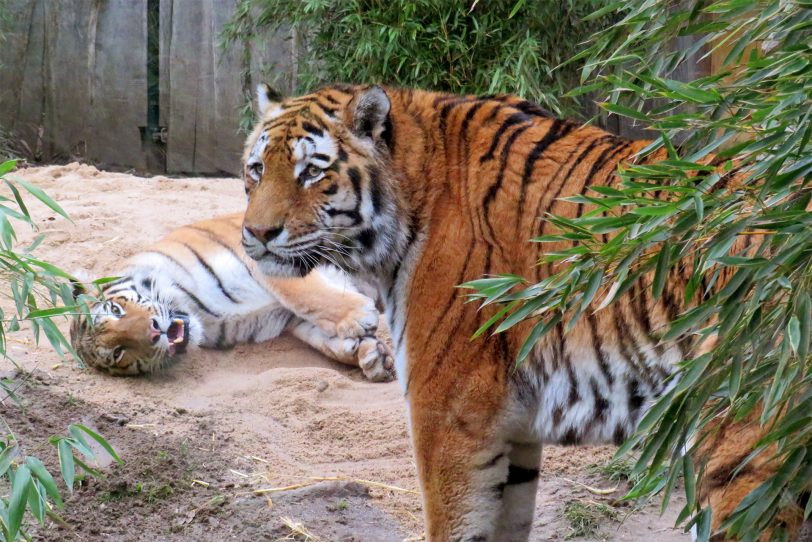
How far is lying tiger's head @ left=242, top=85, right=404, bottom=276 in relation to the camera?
3.07m

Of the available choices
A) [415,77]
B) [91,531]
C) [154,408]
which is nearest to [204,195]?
[415,77]

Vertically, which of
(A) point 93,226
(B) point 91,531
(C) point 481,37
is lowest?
(B) point 91,531

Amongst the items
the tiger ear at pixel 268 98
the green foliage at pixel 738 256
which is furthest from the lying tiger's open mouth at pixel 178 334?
the green foliage at pixel 738 256

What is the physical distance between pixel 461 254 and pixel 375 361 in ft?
7.78

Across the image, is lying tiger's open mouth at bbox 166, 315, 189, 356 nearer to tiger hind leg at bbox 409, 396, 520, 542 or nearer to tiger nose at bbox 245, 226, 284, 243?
tiger nose at bbox 245, 226, 284, 243

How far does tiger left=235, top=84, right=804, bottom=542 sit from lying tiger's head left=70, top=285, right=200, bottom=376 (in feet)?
6.37

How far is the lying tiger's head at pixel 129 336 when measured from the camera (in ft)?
16.0

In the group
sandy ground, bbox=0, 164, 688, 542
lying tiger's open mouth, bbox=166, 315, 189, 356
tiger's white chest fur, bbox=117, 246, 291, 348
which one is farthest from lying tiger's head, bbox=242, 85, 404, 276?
tiger's white chest fur, bbox=117, 246, 291, 348

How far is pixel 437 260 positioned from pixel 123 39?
726cm

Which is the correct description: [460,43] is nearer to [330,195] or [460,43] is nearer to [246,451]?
[246,451]

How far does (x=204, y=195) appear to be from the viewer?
23.5ft

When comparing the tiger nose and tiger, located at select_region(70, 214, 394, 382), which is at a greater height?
the tiger nose

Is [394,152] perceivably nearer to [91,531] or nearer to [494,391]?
[494,391]

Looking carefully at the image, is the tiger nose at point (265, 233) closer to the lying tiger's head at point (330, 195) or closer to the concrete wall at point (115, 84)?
the lying tiger's head at point (330, 195)
